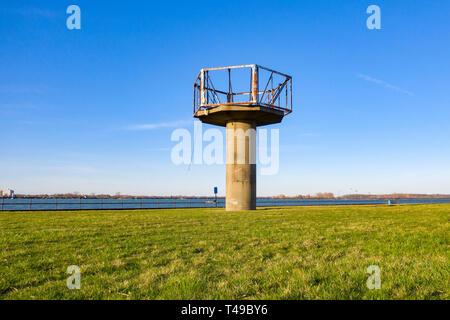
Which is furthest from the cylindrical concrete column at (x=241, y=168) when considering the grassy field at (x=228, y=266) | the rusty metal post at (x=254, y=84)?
the grassy field at (x=228, y=266)

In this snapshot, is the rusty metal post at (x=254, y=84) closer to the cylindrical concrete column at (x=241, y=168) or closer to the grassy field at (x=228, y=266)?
the cylindrical concrete column at (x=241, y=168)

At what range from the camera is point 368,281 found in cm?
503

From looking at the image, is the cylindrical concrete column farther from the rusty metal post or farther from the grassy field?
the grassy field

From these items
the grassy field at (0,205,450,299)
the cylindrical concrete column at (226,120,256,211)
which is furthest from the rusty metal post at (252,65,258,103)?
the grassy field at (0,205,450,299)

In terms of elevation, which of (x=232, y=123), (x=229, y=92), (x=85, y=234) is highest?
(x=229, y=92)

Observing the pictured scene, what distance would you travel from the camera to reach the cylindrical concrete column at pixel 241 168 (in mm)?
26750

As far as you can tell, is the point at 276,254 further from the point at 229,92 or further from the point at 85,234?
the point at 229,92

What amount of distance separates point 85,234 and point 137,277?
7.00m

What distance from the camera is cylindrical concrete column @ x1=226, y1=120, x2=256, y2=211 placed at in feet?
87.8

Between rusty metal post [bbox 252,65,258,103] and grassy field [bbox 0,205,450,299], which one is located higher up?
rusty metal post [bbox 252,65,258,103]

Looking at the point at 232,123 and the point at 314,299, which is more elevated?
the point at 232,123

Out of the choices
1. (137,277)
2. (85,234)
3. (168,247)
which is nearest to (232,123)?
(85,234)
